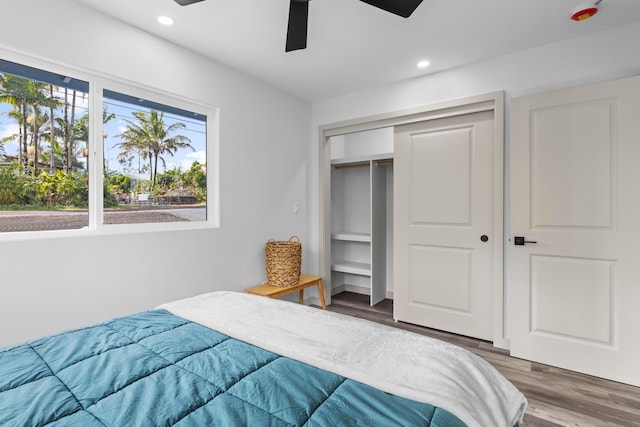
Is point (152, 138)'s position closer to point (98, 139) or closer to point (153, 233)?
point (98, 139)

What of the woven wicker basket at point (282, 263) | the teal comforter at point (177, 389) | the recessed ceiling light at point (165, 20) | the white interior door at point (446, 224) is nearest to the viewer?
the teal comforter at point (177, 389)

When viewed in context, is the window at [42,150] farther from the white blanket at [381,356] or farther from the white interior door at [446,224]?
the white interior door at [446,224]

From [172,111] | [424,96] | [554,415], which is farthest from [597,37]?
[172,111]

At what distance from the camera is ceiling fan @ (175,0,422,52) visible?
168 cm

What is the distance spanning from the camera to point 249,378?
1052 millimetres

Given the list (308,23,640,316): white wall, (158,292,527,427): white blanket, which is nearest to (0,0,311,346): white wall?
(158,292,527,427): white blanket

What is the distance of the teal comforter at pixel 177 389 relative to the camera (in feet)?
2.80

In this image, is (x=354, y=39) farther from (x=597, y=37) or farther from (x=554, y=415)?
(x=554, y=415)

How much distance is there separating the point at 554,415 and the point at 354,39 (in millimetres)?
→ 2851

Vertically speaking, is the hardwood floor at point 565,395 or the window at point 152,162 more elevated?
the window at point 152,162

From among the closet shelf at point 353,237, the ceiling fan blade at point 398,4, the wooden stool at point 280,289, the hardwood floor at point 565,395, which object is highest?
the ceiling fan blade at point 398,4

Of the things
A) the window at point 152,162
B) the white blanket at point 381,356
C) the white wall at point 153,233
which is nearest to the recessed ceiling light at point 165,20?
the white wall at point 153,233

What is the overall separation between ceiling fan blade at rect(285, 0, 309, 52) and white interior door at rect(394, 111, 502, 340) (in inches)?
67.1

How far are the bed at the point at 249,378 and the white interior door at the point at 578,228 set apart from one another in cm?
174
